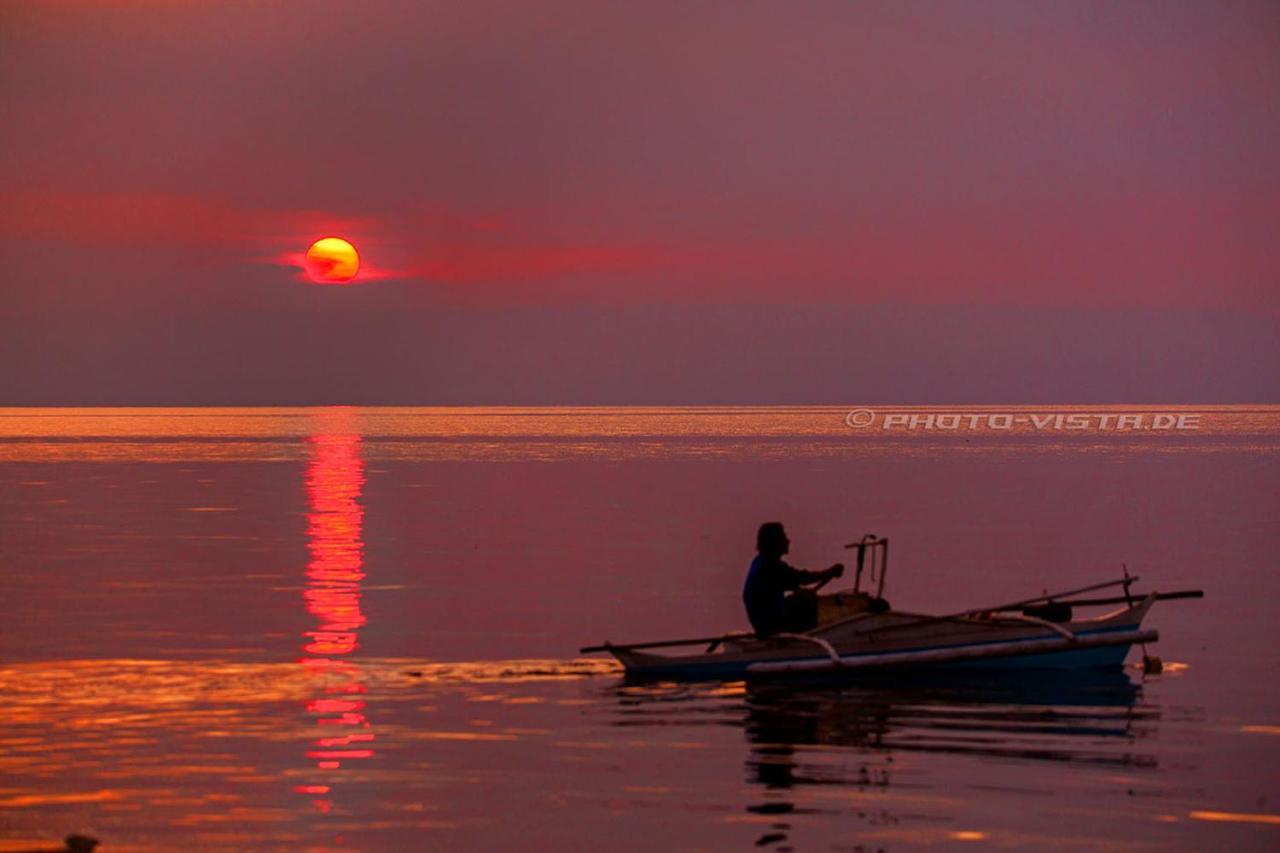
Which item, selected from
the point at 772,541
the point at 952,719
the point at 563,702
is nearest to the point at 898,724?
the point at 952,719

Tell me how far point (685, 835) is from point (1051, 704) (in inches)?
313

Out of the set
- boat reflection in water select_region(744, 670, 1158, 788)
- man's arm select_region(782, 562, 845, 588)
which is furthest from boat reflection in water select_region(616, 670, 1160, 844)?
man's arm select_region(782, 562, 845, 588)

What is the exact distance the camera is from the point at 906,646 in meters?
23.0

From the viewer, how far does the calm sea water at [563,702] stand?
15.6 meters

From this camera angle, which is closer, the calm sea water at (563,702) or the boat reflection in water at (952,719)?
the calm sea water at (563,702)

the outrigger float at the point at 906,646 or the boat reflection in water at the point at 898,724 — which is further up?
the outrigger float at the point at 906,646

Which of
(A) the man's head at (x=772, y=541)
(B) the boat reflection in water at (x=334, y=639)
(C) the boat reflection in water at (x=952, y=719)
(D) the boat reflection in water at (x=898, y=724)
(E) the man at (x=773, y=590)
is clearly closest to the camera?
(D) the boat reflection in water at (x=898, y=724)

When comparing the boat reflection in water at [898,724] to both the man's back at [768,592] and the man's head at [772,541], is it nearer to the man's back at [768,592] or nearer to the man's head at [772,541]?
the man's back at [768,592]

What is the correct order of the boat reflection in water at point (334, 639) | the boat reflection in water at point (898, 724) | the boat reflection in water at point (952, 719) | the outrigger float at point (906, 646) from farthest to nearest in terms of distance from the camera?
the outrigger float at point (906, 646)
the boat reflection in water at point (334, 639)
the boat reflection in water at point (952, 719)
the boat reflection in water at point (898, 724)

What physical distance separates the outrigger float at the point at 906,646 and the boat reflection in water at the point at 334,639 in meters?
3.36

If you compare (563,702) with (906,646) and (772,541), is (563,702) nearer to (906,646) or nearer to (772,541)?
(772,541)

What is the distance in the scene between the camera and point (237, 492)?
74938 millimetres

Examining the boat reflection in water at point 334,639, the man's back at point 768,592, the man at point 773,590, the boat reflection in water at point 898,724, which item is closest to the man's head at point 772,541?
the man at point 773,590

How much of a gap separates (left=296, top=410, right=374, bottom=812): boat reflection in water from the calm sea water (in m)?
0.09
